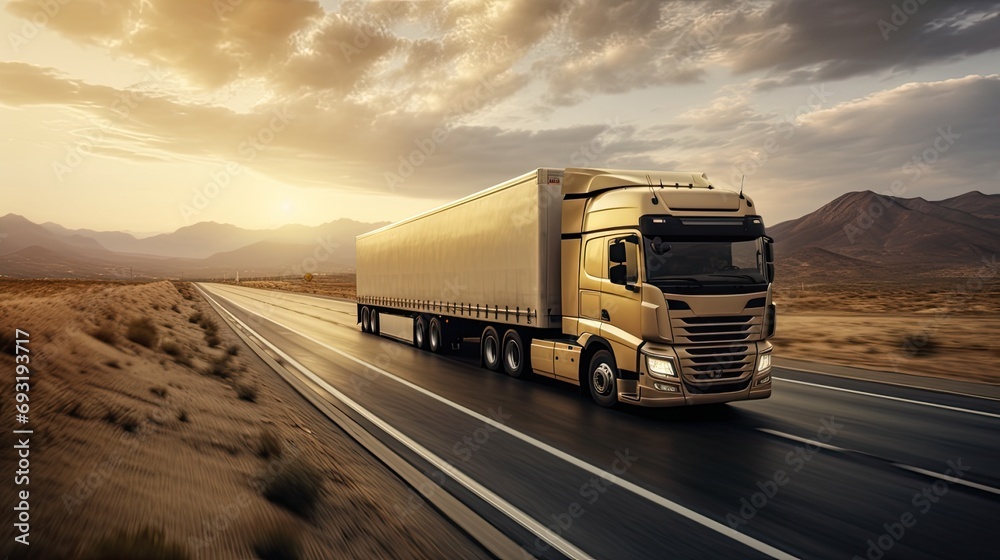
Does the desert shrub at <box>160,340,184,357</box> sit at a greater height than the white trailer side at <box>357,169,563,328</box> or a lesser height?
lesser

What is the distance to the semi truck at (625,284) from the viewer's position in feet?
30.5

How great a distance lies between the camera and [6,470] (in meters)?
4.18

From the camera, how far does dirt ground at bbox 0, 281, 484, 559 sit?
3939 millimetres

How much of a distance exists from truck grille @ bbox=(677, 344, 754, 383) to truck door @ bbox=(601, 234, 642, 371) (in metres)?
0.78

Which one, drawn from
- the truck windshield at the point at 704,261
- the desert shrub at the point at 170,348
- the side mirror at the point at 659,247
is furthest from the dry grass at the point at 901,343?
the desert shrub at the point at 170,348

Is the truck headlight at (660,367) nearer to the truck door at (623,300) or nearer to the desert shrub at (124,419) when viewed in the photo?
the truck door at (623,300)

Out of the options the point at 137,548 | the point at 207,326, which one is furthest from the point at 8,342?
the point at 207,326

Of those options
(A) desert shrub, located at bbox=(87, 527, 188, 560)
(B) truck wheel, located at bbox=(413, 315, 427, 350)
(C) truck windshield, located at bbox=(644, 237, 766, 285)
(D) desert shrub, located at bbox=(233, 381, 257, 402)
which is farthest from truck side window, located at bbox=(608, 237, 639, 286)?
(B) truck wheel, located at bbox=(413, 315, 427, 350)

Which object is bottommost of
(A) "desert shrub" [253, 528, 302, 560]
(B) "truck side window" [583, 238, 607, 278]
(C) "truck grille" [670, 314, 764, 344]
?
(A) "desert shrub" [253, 528, 302, 560]

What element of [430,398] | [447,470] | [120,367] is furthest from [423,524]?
[120,367]

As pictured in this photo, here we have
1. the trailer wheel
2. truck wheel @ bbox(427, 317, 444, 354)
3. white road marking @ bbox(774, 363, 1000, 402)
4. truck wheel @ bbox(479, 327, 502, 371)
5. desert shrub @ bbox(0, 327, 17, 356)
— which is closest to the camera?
desert shrub @ bbox(0, 327, 17, 356)

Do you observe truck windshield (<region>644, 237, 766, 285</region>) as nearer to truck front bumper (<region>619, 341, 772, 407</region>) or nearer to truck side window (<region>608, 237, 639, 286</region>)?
truck side window (<region>608, 237, 639, 286</region>)

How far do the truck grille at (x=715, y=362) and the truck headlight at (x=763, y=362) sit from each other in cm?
14

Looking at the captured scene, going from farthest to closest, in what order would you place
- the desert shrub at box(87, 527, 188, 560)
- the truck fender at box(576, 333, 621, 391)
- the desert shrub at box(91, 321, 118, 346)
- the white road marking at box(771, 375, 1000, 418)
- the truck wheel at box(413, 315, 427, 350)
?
the truck wheel at box(413, 315, 427, 350), the desert shrub at box(91, 321, 118, 346), the truck fender at box(576, 333, 621, 391), the white road marking at box(771, 375, 1000, 418), the desert shrub at box(87, 527, 188, 560)
